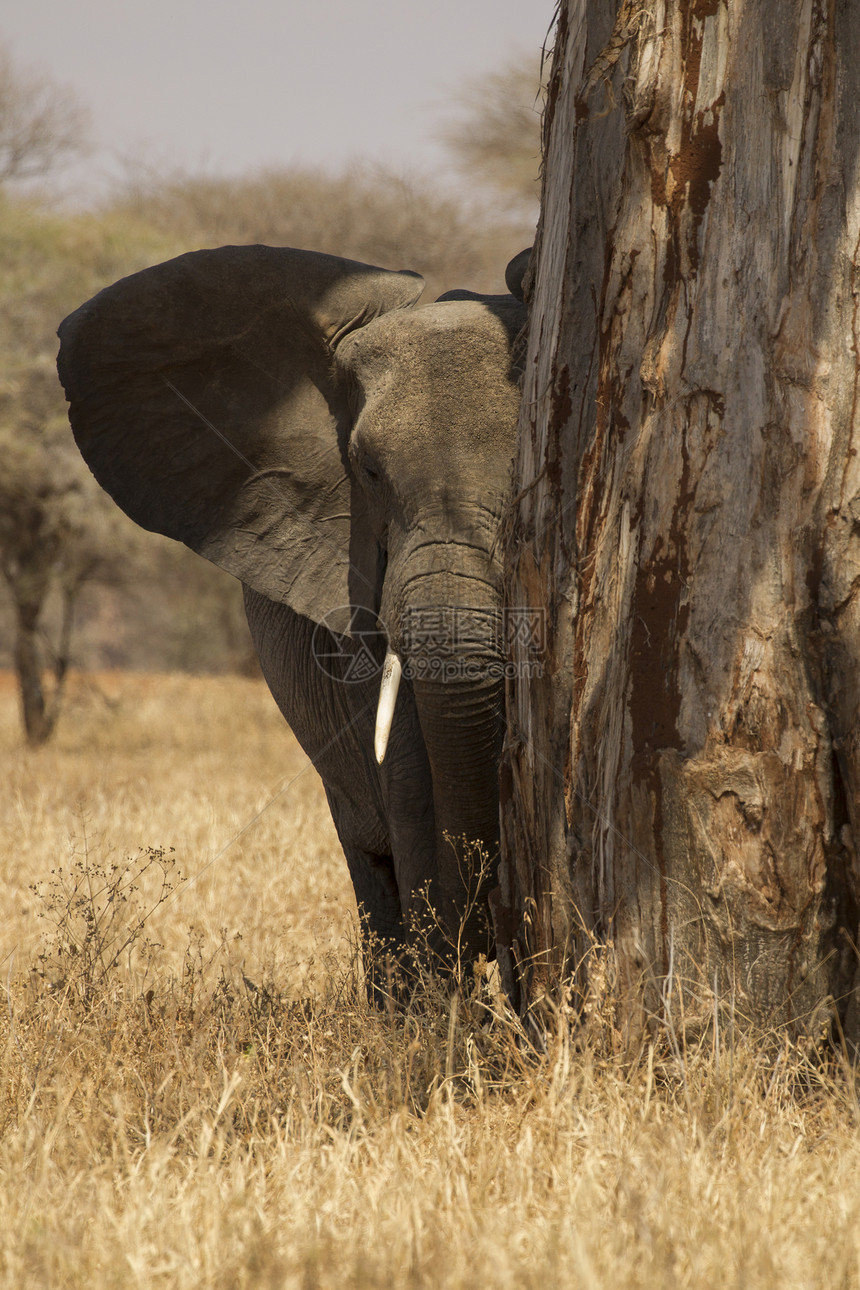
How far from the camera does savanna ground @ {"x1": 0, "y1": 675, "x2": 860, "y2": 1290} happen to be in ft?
6.27

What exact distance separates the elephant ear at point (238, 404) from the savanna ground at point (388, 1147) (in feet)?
5.22

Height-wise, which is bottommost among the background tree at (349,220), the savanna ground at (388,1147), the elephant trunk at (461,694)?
the savanna ground at (388,1147)

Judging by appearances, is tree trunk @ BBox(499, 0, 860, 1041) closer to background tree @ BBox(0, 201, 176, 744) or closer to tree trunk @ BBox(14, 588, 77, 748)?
background tree @ BBox(0, 201, 176, 744)

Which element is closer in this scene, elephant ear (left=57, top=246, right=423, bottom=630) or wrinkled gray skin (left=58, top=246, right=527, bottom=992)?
wrinkled gray skin (left=58, top=246, right=527, bottom=992)

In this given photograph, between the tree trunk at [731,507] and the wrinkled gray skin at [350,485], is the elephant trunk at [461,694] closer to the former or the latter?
the wrinkled gray skin at [350,485]

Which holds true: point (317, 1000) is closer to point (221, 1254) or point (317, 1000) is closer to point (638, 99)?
point (221, 1254)

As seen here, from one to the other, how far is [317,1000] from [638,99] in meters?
2.64

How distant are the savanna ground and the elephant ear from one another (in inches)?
62.6

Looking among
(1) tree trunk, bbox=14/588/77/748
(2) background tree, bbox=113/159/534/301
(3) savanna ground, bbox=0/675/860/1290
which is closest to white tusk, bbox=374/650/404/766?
(3) savanna ground, bbox=0/675/860/1290

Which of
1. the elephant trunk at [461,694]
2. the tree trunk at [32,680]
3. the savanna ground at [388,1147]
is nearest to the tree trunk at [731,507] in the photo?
the savanna ground at [388,1147]

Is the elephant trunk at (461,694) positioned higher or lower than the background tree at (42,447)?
lower

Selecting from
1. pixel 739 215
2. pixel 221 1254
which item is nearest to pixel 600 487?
pixel 739 215

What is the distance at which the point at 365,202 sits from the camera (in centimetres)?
1930

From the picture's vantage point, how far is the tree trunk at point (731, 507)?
2508mm
